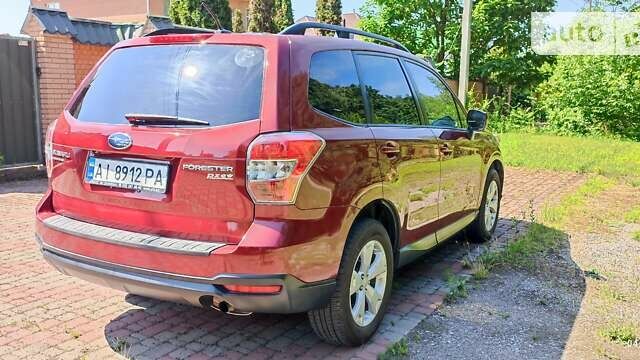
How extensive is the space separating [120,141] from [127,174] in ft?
0.58

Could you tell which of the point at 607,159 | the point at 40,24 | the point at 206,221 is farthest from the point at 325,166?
the point at 607,159

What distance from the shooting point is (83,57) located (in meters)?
9.22

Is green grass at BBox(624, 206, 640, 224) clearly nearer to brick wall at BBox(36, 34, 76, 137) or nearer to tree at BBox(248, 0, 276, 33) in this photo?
brick wall at BBox(36, 34, 76, 137)

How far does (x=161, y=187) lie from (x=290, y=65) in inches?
35.4

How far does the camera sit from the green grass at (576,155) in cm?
1054

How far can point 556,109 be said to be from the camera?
63.2ft

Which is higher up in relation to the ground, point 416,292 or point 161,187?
point 161,187

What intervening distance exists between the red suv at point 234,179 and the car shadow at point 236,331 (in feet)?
0.56

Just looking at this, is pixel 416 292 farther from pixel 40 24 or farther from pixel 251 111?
pixel 40 24

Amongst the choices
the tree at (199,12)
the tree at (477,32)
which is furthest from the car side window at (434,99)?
the tree at (477,32)

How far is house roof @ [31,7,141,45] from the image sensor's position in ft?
28.3

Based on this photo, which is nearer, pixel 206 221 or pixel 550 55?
pixel 206 221

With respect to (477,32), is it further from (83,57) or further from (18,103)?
(18,103)

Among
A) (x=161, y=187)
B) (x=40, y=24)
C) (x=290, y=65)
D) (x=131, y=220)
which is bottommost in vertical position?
(x=131, y=220)
